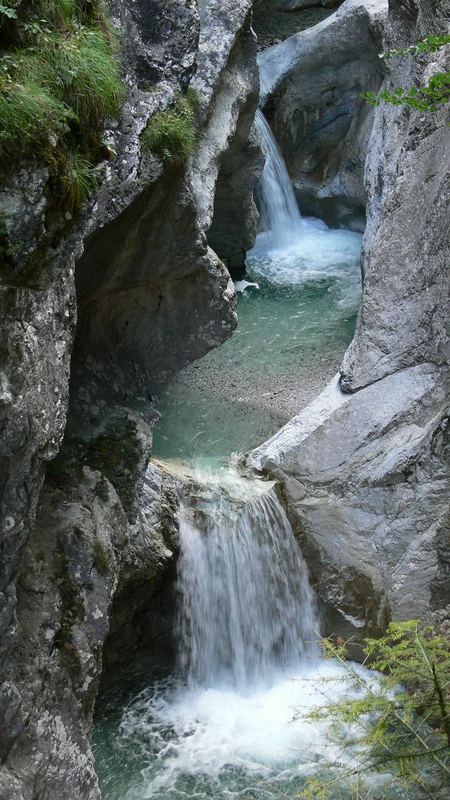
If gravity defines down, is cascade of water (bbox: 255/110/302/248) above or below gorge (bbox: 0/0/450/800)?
above

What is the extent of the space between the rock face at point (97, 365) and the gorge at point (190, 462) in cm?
2

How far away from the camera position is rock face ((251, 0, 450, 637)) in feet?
25.9

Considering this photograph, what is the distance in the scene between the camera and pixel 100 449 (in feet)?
A: 22.6

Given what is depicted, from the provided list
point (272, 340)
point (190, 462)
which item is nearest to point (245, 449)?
point (190, 462)

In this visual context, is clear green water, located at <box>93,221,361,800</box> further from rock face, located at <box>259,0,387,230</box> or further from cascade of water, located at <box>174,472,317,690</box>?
rock face, located at <box>259,0,387,230</box>

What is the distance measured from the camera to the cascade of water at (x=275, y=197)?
15.5 metres

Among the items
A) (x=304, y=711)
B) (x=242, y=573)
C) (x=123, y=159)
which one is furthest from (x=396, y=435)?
(x=123, y=159)

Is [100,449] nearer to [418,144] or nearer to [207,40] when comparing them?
[207,40]

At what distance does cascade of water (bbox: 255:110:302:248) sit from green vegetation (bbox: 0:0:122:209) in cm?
1003

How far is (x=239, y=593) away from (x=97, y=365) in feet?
8.05

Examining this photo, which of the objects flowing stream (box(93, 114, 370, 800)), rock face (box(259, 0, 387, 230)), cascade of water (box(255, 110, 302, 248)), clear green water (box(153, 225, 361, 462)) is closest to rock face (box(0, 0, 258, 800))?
flowing stream (box(93, 114, 370, 800))

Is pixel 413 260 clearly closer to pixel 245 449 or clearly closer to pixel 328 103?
pixel 245 449

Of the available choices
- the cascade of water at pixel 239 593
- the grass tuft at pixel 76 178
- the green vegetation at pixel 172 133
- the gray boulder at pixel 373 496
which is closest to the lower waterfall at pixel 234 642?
the cascade of water at pixel 239 593

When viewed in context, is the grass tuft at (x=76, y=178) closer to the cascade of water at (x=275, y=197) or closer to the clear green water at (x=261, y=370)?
the clear green water at (x=261, y=370)
